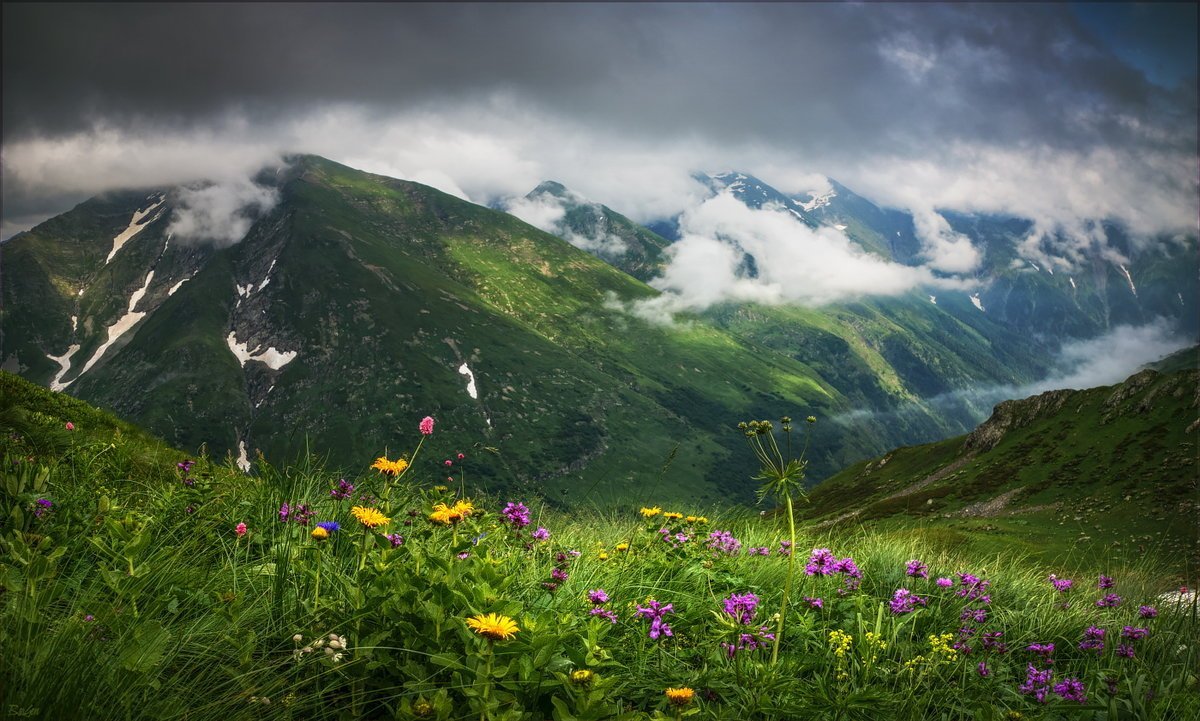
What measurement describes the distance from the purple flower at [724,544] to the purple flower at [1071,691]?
11.2 ft

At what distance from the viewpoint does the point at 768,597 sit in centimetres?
693

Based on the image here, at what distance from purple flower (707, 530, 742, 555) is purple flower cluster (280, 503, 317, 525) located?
4.72 metres

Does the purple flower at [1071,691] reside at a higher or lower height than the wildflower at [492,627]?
lower

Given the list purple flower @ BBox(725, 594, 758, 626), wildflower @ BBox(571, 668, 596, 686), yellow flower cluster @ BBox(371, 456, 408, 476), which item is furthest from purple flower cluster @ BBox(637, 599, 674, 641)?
yellow flower cluster @ BBox(371, 456, 408, 476)

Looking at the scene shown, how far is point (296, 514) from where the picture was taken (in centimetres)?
561

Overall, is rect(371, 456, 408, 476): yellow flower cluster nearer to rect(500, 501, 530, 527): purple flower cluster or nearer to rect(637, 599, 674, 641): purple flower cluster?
rect(500, 501, 530, 527): purple flower cluster

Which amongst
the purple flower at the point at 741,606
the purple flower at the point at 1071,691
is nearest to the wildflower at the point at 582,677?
the purple flower at the point at 741,606

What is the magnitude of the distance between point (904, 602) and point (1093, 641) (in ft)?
6.97

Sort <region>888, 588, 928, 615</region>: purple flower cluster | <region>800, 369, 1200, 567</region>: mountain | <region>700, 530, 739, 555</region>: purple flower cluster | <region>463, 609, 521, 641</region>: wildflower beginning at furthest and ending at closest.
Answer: <region>800, 369, 1200, 567</region>: mountain
<region>700, 530, 739, 555</region>: purple flower cluster
<region>888, 588, 928, 615</region>: purple flower cluster
<region>463, 609, 521, 641</region>: wildflower

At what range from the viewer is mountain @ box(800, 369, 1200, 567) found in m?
62.5

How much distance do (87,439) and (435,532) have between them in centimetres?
679

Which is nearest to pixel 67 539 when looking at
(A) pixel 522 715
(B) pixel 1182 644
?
(A) pixel 522 715

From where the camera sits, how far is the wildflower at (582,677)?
3.77m

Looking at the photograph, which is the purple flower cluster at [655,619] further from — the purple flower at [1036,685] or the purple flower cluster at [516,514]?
the purple flower at [1036,685]
